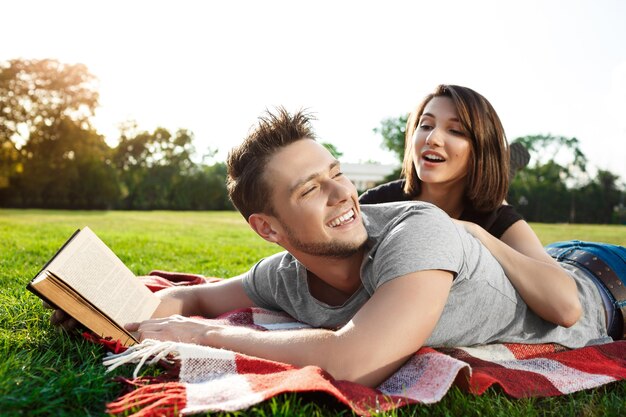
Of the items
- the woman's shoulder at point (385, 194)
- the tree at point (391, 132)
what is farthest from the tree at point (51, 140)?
the woman's shoulder at point (385, 194)

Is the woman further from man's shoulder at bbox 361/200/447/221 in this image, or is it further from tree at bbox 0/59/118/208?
tree at bbox 0/59/118/208

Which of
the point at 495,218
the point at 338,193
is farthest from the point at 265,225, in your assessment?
the point at 495,218

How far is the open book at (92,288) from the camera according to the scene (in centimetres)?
241

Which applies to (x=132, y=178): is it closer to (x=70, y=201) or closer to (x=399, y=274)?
(x=70, y=201)

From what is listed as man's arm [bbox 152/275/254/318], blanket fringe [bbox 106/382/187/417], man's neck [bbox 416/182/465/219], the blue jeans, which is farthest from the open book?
the blue jeans

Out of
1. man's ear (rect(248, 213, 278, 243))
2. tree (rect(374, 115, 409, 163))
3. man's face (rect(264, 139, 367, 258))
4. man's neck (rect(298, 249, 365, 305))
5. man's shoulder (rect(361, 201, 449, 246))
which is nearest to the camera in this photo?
man's shoulder (rect(361, 201, 449, 246))

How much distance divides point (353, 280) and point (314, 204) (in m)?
0.46

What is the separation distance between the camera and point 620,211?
36.0 meters

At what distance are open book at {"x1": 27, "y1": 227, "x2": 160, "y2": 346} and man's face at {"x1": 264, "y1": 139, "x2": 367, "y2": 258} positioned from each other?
896 mm

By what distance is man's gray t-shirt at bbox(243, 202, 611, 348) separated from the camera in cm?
228

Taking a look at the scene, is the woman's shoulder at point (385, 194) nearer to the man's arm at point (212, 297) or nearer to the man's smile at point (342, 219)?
the man's arm at point (212, 297)

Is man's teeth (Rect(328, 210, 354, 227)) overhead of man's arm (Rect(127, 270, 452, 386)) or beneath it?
overhead

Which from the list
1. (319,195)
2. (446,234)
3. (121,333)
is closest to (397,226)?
(446,234)

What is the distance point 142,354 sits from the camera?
2346 millimetres
